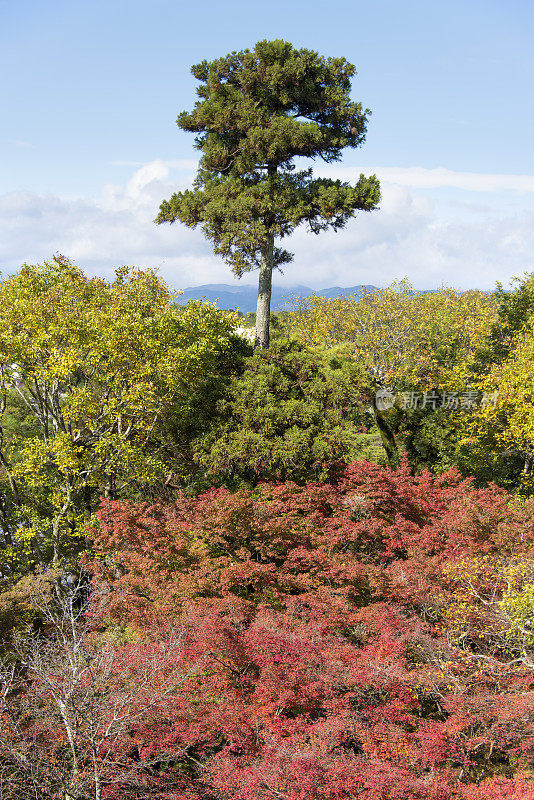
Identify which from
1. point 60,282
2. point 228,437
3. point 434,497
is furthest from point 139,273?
point 434,497

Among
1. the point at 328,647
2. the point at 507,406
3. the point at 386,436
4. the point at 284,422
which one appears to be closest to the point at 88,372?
the point at 284,422

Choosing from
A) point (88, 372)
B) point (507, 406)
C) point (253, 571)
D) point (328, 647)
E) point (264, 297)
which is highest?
point (264, 297)

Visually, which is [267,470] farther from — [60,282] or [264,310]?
[60,282]

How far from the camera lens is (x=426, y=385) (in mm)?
→ 21547

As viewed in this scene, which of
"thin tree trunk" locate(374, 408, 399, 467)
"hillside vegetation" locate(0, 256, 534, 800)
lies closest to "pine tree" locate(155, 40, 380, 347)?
"hillside vegetation" locate(0, 256, 534, 800)

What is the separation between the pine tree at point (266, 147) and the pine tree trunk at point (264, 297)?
0.04 metres

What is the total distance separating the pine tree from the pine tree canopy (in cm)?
3

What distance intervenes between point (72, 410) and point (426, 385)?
44.9 ft

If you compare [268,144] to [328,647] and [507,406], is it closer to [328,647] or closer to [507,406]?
[507,406]

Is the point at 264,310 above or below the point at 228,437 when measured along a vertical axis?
above

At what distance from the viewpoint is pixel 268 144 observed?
17.3 metres

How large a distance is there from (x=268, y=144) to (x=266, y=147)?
11cm

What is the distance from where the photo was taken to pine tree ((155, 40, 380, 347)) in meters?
17.2

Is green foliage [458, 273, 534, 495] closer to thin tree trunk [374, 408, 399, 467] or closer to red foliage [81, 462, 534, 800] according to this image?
thin tree trunk [374, 408, 399, 467]
